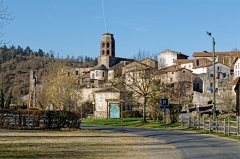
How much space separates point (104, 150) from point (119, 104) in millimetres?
34724

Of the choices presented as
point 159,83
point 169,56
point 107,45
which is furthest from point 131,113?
point 107,45

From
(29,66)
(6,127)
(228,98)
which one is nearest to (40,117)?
(6,127)

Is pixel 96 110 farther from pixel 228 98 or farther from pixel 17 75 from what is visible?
pixel 17 75

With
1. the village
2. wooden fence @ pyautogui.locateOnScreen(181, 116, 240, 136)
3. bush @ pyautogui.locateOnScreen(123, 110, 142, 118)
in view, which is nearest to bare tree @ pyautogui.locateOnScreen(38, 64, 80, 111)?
the village

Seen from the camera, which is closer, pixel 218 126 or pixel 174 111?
pixel 218 126

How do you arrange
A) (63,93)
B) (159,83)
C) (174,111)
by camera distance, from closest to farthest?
(174,111), (159,83), (63,93)

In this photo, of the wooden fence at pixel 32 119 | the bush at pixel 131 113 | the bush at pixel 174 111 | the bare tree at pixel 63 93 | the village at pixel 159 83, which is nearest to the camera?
the wooden fence at pixel 32 119

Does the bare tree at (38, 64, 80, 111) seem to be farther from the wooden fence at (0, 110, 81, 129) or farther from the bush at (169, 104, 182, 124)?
the wooden fence at (0, 110, 81, 129)

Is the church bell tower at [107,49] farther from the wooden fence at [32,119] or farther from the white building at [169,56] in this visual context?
the wooden fence at [32,119]

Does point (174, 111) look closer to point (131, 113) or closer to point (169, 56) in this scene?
point (131, 113)

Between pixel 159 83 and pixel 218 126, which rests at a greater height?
pixel 159 83

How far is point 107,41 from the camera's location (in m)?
136

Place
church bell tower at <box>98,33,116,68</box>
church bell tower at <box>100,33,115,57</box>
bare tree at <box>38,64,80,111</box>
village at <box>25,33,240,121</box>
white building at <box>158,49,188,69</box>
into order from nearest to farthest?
village at <box>25,33,240,121</box>, bare tree at <box>38,64,80,111</box>, white building at <box>158,49,188,69</box>, church bell tower at <box>98,33,116,68</box>, church bell tower at <box>100,33,115,57</box>

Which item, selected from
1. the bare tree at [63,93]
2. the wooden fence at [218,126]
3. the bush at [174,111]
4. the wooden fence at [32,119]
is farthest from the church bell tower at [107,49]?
the wooden fence at [32,119]
